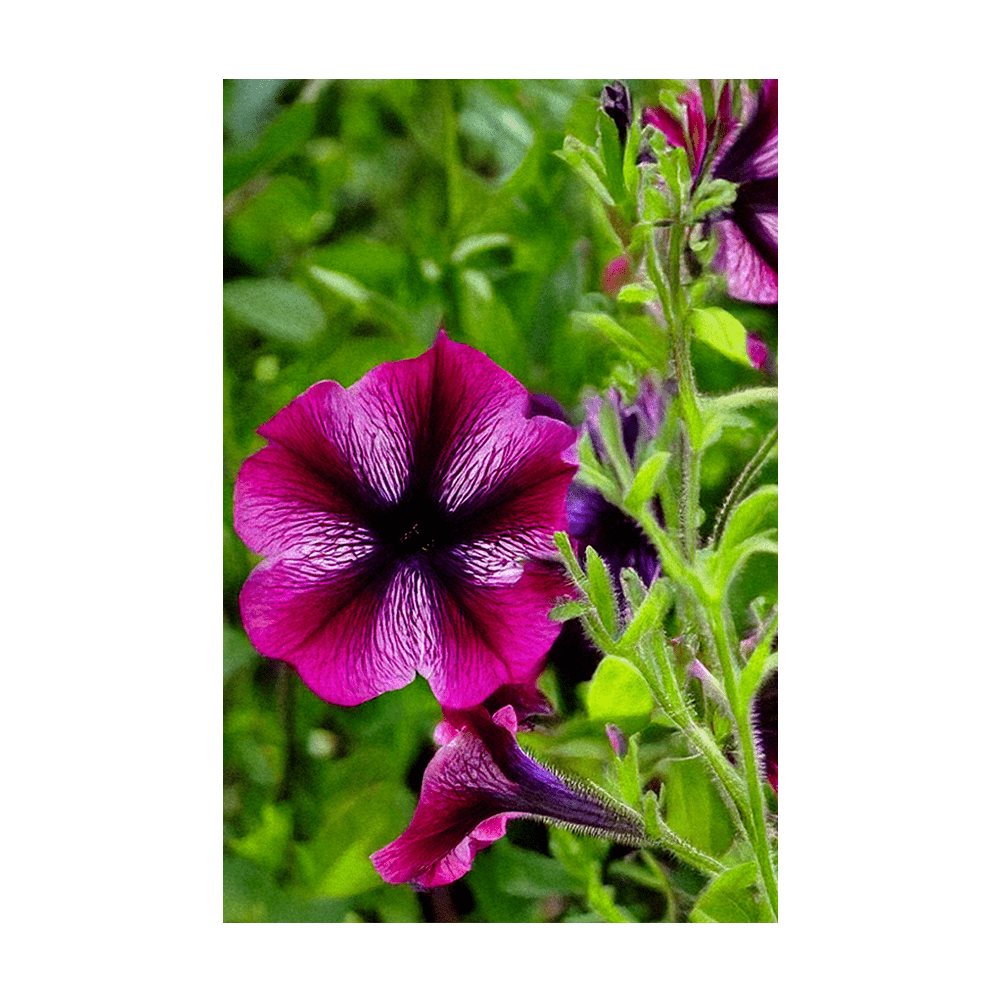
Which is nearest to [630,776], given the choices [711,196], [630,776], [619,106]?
[630,776]

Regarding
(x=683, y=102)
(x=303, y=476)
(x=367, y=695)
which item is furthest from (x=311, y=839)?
(x=683, y=102)

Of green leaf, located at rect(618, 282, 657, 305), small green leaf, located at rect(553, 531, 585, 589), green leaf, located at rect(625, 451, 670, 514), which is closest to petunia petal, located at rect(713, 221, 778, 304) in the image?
green leaf, located at rect(618, 282, 657, 305)

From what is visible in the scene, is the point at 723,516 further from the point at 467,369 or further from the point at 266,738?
the point at 266,738

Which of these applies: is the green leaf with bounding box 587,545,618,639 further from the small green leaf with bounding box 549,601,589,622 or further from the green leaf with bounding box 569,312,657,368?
the green leaf with bounding box 569,312,657,368

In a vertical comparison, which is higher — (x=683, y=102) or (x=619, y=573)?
(x=683, y=102)

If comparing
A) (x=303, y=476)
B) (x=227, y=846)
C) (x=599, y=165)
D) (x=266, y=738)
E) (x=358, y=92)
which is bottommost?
(x=227, y=846)

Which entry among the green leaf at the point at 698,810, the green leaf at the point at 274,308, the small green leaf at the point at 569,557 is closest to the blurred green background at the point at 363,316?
the green leaf at the point at 274,308

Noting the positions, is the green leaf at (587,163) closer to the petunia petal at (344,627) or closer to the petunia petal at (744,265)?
the petunia petal at (744,265)
